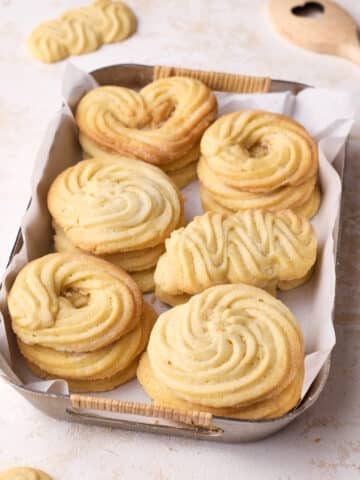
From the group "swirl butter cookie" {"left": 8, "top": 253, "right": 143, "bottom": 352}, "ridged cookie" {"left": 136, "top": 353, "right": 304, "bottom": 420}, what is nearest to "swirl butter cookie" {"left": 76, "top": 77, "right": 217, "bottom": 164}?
"swirl butter cookie" {"left": 8, "top": 253, "right": 143, "bottom": 352}

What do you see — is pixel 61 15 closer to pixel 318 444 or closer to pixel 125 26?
pixel 125 26

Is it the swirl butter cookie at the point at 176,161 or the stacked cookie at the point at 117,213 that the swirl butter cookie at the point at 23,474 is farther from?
the swirl butter cookie at the point at 176,161

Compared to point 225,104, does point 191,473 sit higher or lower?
lower

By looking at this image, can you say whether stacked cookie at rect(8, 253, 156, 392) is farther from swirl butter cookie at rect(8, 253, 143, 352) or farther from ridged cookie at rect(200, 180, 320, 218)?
ridged cookie at rect(200, 180, 320, 218)

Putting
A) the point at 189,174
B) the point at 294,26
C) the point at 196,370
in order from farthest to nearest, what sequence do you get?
the point at 294,26 → the point at 189,174 → the point at 196,370

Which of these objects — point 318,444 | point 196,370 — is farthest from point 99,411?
point 318,444

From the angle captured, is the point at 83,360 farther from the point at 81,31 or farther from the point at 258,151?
the point at 81,31

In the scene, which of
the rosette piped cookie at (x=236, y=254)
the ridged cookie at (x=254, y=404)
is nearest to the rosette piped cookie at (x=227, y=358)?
the ridged cookie at (x=254, y=404)
